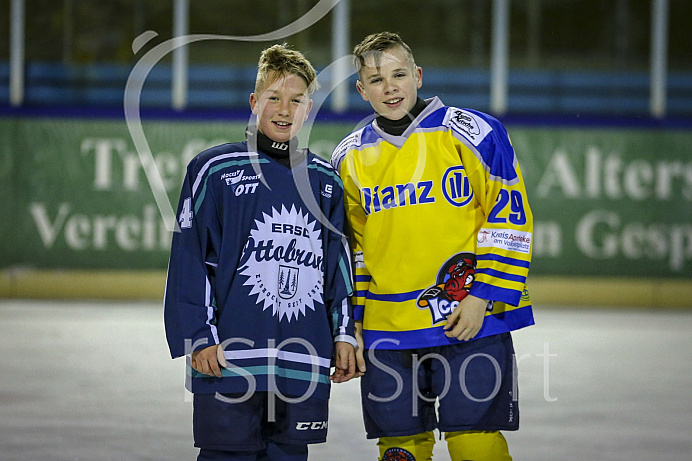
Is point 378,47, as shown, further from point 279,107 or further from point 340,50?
point 340,50

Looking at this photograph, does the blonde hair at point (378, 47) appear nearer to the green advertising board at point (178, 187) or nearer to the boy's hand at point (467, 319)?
the boy's hand at point (467, 319)

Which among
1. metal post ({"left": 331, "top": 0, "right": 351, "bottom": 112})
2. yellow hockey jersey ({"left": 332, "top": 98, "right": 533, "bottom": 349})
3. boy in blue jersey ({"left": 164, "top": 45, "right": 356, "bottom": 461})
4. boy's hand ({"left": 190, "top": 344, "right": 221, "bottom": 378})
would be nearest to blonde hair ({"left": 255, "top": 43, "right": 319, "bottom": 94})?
boy in blue jersey ({"left": 164, "top": 45, "right": 356, "bottom": 461})

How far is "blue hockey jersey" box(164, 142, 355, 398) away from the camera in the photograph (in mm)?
2967

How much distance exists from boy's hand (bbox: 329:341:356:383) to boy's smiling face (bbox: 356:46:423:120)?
808mm

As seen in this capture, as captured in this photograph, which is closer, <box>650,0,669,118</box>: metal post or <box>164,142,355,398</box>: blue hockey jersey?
<box>164,142,355,398</box>: blue hockey jersey

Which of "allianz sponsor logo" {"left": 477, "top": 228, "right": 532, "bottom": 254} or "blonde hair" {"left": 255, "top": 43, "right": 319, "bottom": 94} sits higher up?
"blonde hair" {"left": 255, "top": 43, "right": 319, "bottom": 94}

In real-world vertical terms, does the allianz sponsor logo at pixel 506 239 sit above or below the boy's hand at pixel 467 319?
above

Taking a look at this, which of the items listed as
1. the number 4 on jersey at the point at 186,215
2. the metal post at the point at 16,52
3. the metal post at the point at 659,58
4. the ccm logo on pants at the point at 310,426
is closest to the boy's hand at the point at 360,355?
the ccm logo on pants at the point at 310,426

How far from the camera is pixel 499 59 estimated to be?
11555mm

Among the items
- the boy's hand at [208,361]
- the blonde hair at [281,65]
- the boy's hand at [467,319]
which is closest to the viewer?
the boy's hand at [208,361]

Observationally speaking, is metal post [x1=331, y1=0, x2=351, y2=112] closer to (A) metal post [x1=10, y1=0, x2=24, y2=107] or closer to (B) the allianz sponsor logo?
(A) metal post [x1=10, y1=0, x2=24, y2=107]

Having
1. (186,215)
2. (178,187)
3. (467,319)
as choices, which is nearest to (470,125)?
(467,319)

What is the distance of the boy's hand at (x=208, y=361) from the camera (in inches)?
115

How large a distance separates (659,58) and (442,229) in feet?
30.5
